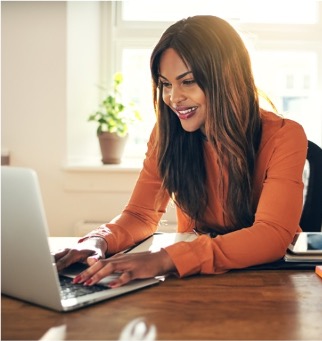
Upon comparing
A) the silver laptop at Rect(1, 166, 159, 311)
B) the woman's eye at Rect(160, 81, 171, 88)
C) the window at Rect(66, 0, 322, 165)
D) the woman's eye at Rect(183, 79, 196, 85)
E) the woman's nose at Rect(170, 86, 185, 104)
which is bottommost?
the silver laptop at Rect(1, 166, 159, 311)

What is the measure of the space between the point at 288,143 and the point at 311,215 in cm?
50

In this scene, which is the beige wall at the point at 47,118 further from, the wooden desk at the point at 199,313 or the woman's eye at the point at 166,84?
the wooden desk at the point at 199,313

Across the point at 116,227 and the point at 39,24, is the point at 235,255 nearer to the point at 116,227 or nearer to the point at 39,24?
the point at 116,227

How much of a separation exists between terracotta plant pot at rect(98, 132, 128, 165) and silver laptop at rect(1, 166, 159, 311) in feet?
6.38

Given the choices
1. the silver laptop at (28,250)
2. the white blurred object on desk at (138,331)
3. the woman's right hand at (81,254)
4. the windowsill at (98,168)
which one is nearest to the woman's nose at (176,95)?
the woman's right hand at (81,254)

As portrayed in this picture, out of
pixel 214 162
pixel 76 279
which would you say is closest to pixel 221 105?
pixel 214 162

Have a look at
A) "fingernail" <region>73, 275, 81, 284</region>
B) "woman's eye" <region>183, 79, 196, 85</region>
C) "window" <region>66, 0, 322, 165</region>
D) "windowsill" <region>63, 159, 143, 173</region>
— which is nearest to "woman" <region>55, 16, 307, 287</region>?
"woman's eye" <region>183, 79, 196, 85</region>

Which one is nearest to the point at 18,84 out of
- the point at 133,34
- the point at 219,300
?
the point at 133,34

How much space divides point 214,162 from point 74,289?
755 mm

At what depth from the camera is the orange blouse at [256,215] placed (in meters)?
1.26

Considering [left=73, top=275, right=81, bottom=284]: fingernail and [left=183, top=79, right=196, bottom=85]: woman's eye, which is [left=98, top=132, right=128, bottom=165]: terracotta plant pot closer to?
[left=183, top=79, right=196, bottom=85]: woman's eye

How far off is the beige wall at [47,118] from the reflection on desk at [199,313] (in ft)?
5.95

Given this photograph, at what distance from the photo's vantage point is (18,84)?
2.90m

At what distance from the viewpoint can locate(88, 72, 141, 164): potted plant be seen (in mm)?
2967
